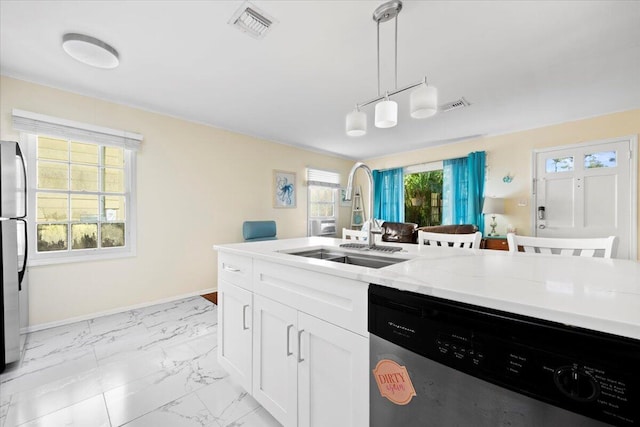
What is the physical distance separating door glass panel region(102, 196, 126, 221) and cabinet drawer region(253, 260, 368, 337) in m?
2.56

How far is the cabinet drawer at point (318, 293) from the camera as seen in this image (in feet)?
2.88

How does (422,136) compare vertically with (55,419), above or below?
above

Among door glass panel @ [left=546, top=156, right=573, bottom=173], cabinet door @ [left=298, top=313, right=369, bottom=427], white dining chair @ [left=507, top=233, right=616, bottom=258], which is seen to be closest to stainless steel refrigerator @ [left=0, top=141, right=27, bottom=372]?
cabinet door @ [left=298, top=313, right=369, bottom=427]

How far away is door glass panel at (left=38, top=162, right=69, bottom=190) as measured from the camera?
8.25ft

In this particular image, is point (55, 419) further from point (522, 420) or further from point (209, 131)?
point (209, 131)

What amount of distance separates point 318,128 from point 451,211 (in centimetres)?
284

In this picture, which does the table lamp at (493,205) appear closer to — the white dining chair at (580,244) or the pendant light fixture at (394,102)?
the white dining chair at (580,244)

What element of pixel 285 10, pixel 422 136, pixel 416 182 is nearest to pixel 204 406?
pixel 285 10

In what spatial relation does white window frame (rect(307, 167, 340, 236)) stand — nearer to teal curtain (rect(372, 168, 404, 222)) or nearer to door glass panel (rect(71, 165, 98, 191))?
teal curtain (rect(372, 168, 404, 222))

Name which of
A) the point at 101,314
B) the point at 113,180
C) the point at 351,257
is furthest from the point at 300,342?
the point at 113,180

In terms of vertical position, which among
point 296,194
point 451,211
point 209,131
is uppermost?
point 209,131

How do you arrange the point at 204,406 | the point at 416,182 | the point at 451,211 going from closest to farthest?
the point at 204,406 < the point at 451,211 < the point at 416,182

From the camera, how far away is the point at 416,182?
543 cm

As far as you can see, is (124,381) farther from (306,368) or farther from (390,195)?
(390,195)
